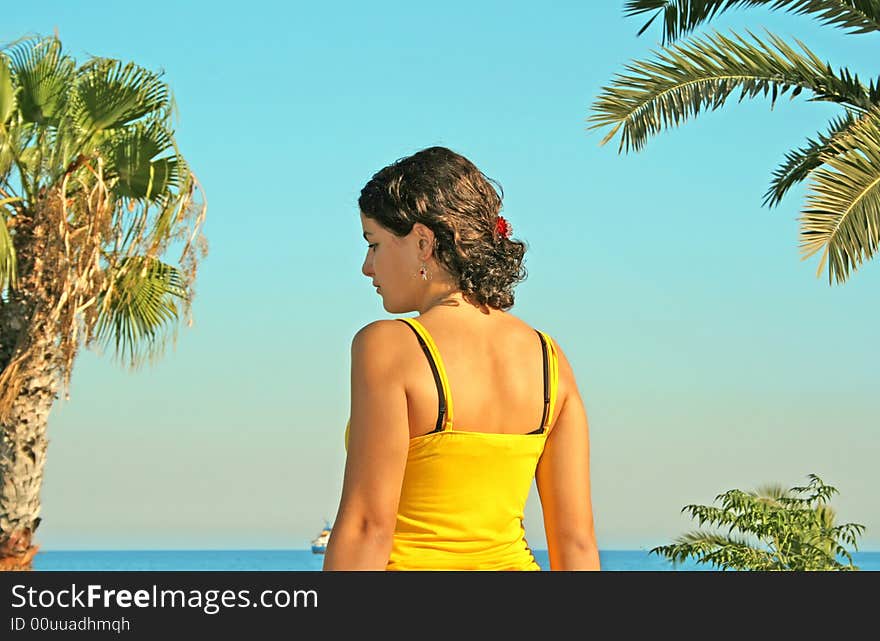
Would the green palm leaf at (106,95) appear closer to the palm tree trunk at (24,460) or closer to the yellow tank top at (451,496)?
the palm tree trunk at (24,460)

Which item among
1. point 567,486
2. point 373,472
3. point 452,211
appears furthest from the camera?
point 567,486

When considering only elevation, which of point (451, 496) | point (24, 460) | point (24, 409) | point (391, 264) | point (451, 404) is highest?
point (24, 409)

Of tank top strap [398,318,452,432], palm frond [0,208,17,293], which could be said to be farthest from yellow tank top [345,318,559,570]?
palm frond [0,208,17,293]

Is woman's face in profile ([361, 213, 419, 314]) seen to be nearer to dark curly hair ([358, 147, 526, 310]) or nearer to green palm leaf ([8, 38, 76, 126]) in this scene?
dark curly hair ([358, 147, 526, 310])

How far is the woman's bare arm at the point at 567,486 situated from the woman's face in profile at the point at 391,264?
363 millimetres

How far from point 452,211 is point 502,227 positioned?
0.43 ft

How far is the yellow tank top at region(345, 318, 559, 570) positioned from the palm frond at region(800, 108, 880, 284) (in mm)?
7202

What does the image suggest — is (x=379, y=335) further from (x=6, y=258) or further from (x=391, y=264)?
(x=6, y=258)

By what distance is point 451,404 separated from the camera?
2264 millimetres

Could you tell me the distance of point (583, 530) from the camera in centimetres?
252

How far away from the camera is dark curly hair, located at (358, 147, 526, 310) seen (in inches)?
92.9

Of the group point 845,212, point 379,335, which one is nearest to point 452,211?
point 379,335
